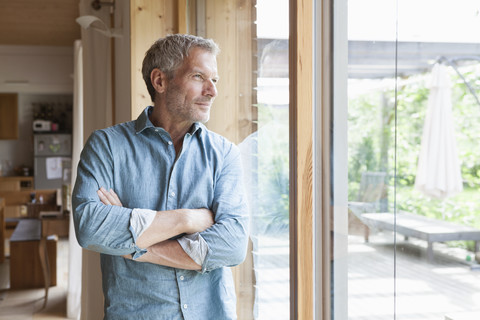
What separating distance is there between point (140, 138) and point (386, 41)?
0.82 m

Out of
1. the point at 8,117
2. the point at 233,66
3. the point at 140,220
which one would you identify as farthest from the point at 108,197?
the point at 8,117

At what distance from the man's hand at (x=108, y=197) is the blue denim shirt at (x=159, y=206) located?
0.02 m

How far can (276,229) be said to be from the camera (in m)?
1.93

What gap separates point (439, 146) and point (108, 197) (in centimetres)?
98

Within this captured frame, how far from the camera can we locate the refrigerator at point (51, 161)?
9742 millimetres

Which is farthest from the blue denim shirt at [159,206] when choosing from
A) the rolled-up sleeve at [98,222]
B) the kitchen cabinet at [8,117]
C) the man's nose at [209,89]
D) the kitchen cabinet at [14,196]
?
the kitchen cabinet at [8,117]

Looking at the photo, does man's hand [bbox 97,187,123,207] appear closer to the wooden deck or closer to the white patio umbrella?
the wooden deck

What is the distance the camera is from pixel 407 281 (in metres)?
1.21

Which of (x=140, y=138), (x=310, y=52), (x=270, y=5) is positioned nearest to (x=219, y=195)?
(x=140, y=138)

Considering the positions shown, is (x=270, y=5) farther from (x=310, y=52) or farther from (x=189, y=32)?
(x=189, y=32)

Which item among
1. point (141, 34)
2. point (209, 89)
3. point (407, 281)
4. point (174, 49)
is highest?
point (141, 34)

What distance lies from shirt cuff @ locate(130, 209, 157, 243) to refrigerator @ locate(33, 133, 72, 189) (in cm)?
860

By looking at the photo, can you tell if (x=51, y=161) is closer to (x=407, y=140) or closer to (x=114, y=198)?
(x=114, y=198)

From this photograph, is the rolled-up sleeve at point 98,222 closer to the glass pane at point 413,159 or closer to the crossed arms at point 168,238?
the crossed arms at point 168,238
